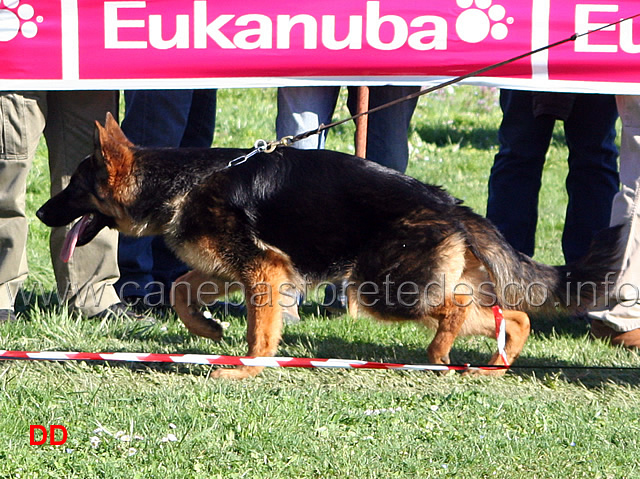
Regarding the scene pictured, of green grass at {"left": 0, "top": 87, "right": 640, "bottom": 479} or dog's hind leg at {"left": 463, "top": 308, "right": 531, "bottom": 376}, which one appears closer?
green grass at {"left": 0, "top": 87, "right": 640, "bottom": 479}

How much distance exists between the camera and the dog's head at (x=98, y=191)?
395cm

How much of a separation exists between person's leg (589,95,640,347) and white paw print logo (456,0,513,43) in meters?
0.72

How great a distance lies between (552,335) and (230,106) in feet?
22.6

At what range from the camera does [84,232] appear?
4172 mm

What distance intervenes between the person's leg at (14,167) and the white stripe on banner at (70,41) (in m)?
0.19

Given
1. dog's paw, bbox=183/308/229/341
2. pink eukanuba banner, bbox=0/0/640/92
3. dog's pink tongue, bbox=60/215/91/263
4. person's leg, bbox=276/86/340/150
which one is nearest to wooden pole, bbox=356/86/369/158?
person's leg, bbox=276/86/340/150

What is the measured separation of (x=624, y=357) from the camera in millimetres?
4250

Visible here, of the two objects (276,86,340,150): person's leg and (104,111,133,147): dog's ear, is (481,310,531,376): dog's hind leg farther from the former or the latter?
(104,111,133,147): dog's ear

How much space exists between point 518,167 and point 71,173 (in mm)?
2643

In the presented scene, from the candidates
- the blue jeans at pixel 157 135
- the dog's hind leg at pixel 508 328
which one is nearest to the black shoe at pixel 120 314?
the blue jeans at pixel 157 135

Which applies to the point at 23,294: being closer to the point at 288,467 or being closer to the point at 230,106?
the point at 288,467

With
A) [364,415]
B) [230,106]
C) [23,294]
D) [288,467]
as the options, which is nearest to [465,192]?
[230,106]

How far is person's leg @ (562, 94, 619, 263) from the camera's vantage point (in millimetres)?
5223

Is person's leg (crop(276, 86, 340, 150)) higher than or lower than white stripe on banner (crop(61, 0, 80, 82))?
lower
